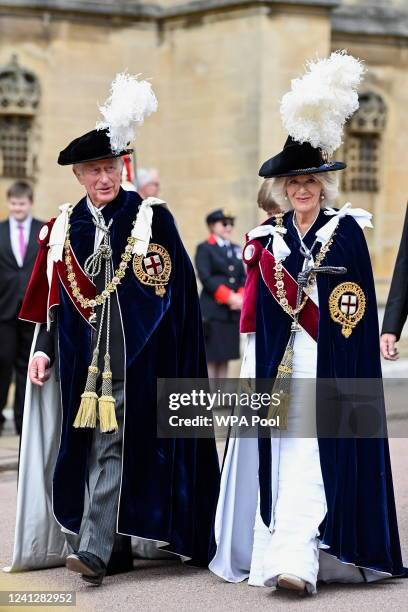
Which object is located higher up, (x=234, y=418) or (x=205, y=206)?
(x=205, y=206)

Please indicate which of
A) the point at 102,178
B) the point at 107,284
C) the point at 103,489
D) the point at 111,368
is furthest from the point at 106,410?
the point at 102,178

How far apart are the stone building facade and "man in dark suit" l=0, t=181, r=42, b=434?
4488 millimetres

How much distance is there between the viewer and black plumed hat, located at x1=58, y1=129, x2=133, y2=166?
23.4 feet

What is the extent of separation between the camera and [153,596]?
22.3 feet

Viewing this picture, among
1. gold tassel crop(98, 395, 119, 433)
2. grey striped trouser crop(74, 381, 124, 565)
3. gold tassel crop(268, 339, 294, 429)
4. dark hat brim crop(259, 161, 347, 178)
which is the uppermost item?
dark hat brim crop(259, 161, 347, 178)

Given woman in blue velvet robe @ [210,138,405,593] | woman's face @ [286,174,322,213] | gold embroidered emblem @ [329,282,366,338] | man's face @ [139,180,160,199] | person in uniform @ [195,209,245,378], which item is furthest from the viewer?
person in uniform @ [195,209,245,378]

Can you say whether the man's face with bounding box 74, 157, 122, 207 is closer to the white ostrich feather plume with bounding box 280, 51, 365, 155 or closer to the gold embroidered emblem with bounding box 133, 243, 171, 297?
the gold embroidered emblem with bounding box 133, 243, 171, 297

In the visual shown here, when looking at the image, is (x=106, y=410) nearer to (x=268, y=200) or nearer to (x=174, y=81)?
(x=268, y=200)

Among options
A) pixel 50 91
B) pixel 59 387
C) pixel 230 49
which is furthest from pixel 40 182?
pixel 59 387

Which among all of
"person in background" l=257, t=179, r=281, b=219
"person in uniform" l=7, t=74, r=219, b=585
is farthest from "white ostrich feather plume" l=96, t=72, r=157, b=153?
"person in background" l=257, t=179, r=281, b=219

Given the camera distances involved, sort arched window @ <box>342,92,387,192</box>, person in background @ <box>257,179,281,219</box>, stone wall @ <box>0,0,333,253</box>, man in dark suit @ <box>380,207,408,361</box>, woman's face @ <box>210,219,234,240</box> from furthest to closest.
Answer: arched window @ <box>342,92,387,192</box> → stone wall @ <box>0,0,333,253</box> → woman's face @ <box>210,219,234,240</box> → person in background @ <box>257,179,281,219</box> → man in dark suit @ <box>380,207,408,361</box>

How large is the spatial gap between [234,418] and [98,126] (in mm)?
1422

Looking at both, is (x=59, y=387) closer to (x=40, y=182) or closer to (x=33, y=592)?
(x=33, y=592)

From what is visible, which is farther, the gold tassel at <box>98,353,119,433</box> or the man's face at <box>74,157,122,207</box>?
the man's face at <box>74,157,122,207</box>
